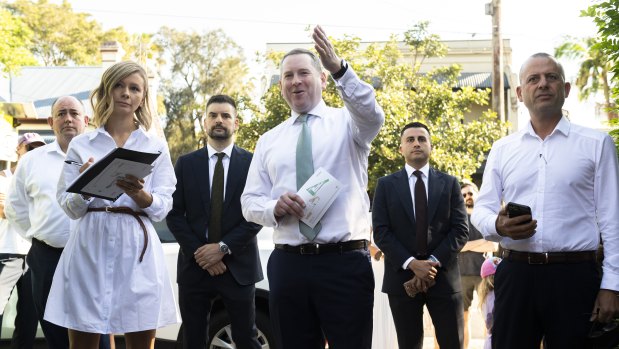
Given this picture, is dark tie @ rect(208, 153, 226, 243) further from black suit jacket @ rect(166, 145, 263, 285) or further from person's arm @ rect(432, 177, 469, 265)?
person's arm @ rect(432, 177, 469, 265)

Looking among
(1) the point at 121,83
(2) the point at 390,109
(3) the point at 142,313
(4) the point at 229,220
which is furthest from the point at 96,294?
(2) the point at 390,109

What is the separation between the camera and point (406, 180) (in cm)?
717

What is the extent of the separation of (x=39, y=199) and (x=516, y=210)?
3938mm

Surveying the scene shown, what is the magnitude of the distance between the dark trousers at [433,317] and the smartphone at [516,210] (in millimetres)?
2470

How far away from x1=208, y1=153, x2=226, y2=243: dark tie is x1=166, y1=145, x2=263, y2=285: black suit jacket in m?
0.04

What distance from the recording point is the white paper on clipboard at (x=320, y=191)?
4504mm

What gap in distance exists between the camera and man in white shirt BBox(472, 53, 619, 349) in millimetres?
4387

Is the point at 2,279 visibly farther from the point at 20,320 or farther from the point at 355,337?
the point at 355,337

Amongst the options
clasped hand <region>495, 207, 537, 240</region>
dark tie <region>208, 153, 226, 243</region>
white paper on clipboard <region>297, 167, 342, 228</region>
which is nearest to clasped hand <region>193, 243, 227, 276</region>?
dark tie <region>208, 153, 226, 243</region>

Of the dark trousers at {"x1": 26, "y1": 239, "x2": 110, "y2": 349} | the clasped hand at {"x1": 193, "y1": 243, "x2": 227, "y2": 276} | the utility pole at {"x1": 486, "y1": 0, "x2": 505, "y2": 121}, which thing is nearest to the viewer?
the dark trousers at {"x1": 26, "y1": 239, "x2": 110, "y2": 349}

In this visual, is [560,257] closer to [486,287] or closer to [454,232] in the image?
[454,232]

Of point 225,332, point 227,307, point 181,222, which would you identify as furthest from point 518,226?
point 225,332

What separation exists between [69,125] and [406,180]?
2.92 m

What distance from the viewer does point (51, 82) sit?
40.2 m
